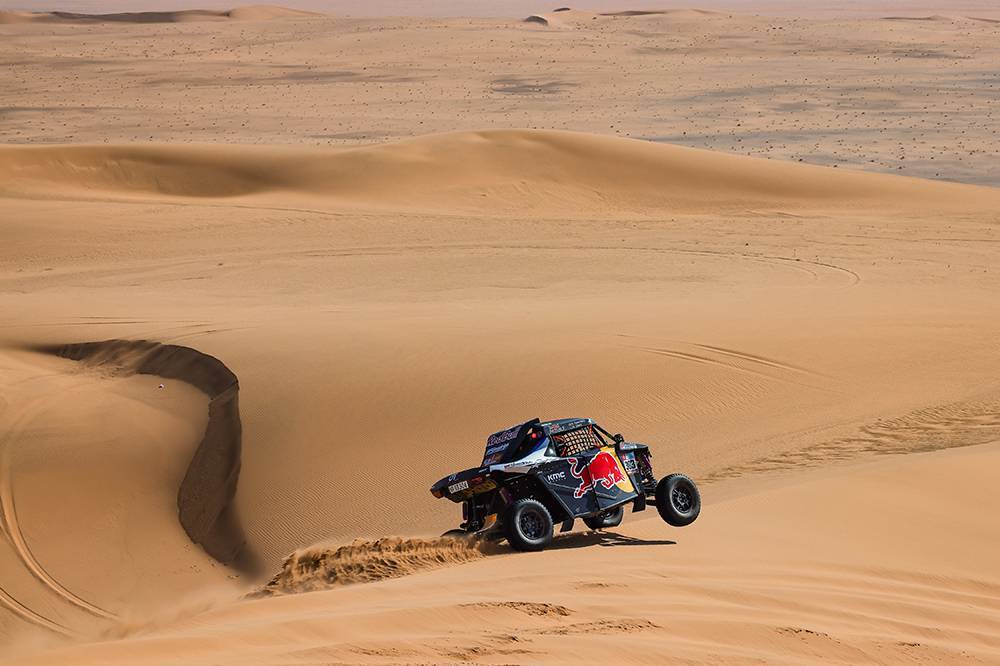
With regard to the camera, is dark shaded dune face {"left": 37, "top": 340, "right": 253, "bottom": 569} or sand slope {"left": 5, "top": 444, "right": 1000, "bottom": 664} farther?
dark shaded dune face {"left": 37, "top": 340, "right": 253, "bottom": 569}

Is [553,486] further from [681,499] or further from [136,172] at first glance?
[136,172]

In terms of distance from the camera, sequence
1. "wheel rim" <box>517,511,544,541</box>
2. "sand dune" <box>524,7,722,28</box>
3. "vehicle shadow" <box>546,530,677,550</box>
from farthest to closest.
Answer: "sand dune" <box>524,7,722,28</box>
"vehicle shadow" <box>546,530,677,550</box>
"wheel rim" <box>517,511,544,541</box>

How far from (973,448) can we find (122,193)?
2678 cm

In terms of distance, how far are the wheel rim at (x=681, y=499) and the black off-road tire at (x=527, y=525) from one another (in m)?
1.18

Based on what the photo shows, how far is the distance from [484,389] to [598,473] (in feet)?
16.9

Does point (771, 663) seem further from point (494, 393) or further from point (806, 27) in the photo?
point (806, 27)

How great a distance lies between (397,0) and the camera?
192 meters

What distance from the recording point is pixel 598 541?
11031 mm

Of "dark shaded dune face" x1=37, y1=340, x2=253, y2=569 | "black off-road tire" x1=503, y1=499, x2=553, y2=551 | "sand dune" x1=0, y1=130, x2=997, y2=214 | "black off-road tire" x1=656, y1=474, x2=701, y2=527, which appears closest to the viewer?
"black off-road tire" x1=503, y1=499, x2=553, y2=551

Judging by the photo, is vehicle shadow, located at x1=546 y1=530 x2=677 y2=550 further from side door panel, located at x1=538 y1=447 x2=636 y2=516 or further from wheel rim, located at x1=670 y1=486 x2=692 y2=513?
wheel rim, located at x1=670 y1=486 x2=692 y2=513

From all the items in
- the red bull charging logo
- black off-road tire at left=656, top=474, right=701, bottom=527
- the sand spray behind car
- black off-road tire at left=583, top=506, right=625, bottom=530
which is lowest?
the sand spray behind car

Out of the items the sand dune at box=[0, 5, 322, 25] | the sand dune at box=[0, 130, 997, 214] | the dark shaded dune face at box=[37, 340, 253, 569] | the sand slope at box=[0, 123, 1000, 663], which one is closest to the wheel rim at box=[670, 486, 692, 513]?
the sand slope at box=[0, 123, 1000, 663]

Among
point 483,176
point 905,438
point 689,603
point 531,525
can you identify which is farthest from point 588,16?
point 689,603

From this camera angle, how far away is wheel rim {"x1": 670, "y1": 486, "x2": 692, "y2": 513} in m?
11.3
